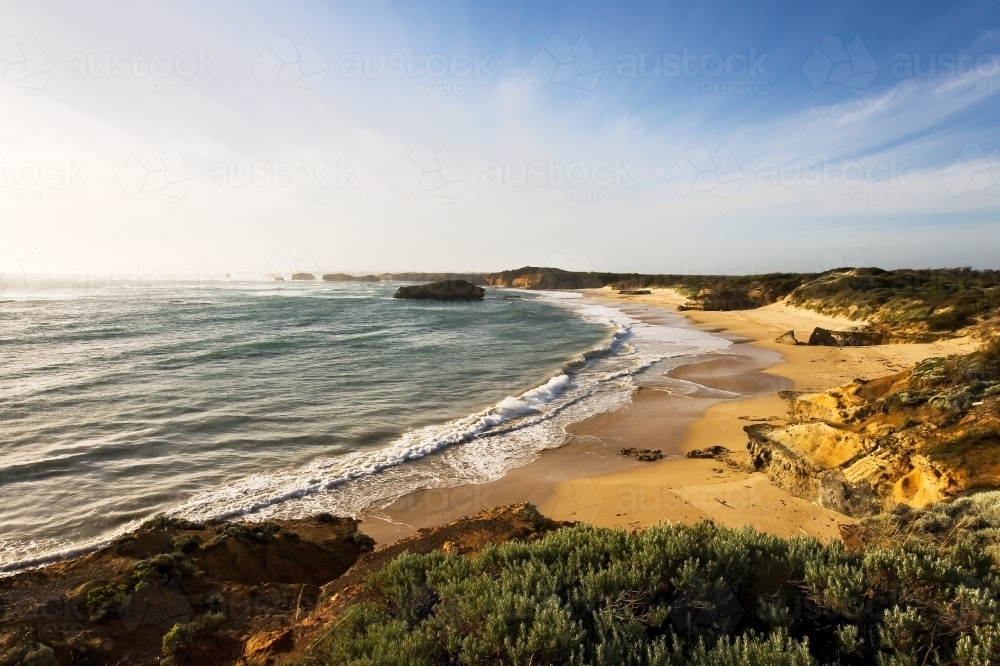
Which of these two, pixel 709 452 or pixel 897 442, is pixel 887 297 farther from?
pixel 897 442

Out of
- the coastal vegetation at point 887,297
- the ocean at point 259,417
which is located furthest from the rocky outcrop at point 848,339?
the ocean at point 259,417

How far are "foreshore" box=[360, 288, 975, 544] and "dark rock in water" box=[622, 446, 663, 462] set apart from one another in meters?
0.17

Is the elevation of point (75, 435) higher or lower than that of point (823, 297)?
lower

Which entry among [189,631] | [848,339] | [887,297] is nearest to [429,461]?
[189,631]

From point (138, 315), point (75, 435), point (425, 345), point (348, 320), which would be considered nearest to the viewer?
point (75, 435)

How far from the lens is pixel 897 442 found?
6551 mm

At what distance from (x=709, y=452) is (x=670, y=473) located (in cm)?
147

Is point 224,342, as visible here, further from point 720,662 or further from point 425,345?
point 720,662

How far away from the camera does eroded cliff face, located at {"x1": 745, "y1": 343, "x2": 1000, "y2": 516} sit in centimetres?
573

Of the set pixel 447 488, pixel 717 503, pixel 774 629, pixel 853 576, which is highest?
pixel 853 576

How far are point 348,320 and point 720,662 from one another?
3709 centimetres

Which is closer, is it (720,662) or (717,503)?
(720,662)

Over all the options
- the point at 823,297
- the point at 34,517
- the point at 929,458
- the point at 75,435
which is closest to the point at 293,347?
the point at 75,435

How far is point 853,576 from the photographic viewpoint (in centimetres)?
318
